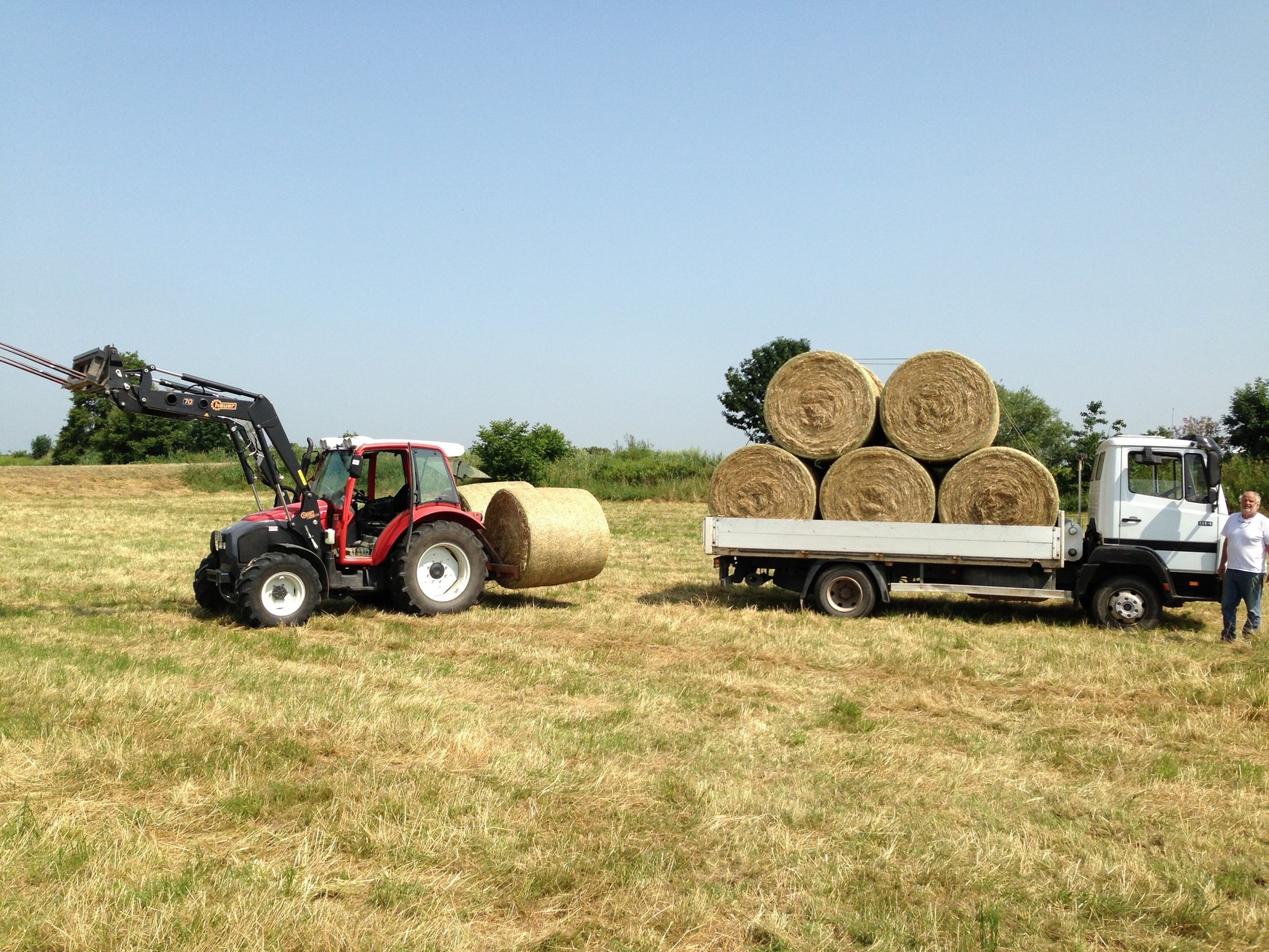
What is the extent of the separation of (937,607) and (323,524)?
675cm

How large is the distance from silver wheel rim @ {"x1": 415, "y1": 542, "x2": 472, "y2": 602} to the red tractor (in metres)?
0.01

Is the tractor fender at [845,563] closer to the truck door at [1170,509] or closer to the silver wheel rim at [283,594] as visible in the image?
the truck door at [1170,509]

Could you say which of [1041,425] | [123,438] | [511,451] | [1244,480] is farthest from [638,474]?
[123,438]

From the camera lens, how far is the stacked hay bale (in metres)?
10.5

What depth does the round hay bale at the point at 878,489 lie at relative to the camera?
1074 cm

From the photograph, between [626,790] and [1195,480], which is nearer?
[626,790]

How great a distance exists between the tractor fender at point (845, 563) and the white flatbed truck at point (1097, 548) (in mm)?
17

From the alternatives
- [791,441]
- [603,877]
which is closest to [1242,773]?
[603,877]

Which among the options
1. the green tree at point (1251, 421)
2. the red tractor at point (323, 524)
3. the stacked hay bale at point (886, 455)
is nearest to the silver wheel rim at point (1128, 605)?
the stacked hay bale at point (886, 455)

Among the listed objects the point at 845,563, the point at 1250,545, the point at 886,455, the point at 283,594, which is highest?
the point at 886,455

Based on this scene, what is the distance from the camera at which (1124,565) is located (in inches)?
412

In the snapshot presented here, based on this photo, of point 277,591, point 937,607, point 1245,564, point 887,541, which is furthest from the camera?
point 937,607

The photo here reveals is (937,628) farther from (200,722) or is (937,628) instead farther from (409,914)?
(409,914)

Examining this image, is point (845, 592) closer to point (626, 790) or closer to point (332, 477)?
point (332, 477)
